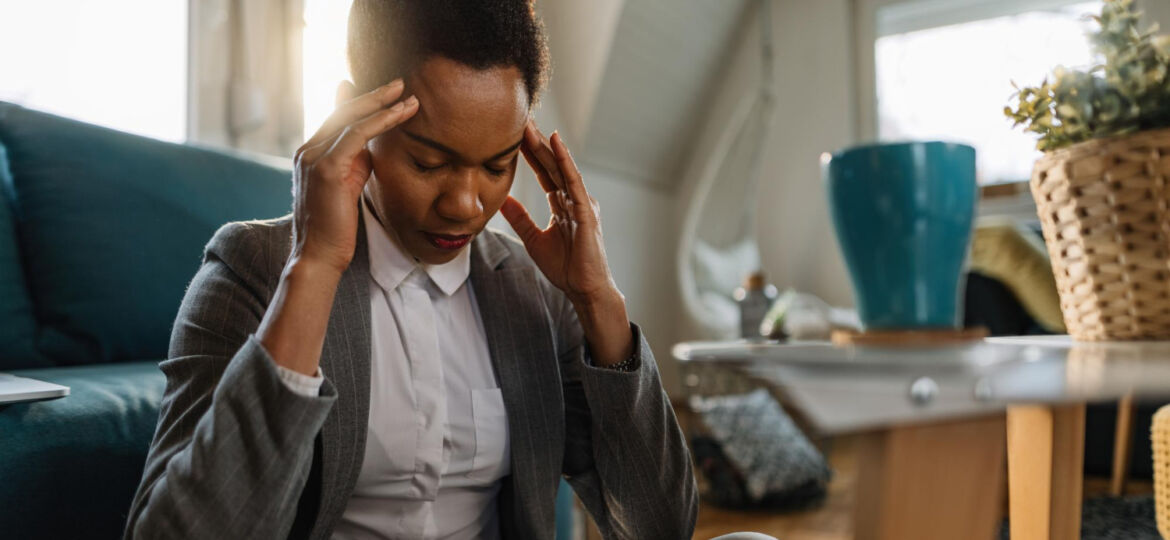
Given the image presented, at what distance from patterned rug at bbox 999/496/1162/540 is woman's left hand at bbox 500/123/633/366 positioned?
61.3 inches

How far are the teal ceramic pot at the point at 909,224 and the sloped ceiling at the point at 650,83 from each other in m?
2.94

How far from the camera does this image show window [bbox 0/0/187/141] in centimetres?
182

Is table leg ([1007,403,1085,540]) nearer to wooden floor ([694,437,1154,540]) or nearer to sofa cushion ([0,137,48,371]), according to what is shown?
sofa cushion ([0,137,48,371])

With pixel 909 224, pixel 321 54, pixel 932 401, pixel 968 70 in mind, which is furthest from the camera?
pixel 968 70

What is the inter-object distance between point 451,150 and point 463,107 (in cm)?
4

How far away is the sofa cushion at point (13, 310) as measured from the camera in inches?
41.4

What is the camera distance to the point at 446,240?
0.79m

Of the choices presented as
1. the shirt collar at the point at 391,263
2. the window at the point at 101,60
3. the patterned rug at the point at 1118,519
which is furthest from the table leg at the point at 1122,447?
the window at the point at 101,60

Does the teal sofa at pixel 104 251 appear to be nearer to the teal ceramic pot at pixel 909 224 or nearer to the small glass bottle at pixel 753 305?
the teal ceramic pot at pixel 909 224

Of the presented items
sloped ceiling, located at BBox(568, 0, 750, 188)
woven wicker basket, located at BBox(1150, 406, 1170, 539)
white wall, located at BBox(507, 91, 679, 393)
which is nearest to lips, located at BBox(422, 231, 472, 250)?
woven wicker basket, located at BBox(1150, 406, 1170, 539)

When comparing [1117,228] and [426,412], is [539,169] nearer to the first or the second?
[426,412]

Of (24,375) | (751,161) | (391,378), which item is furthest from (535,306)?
(751,161)

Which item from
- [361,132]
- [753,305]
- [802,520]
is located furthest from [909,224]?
[802,520]

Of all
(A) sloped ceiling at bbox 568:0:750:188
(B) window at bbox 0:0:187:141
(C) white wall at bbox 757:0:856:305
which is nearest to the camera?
(B) window at bbox 0:0:187:141
